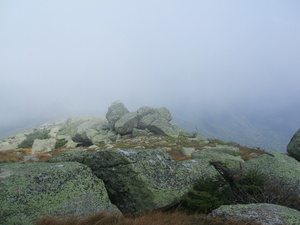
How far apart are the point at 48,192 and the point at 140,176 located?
10.3 feet

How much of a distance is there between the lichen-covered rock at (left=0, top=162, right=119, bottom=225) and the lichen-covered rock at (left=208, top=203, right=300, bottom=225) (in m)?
3.64

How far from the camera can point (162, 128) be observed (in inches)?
2212

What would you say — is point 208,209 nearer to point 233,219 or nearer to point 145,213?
point 233,219

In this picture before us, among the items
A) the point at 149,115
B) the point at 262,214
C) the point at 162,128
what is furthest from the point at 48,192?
the point at 149,115

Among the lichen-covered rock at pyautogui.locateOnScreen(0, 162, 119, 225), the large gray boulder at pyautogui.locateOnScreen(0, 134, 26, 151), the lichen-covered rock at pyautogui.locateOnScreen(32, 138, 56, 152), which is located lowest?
the large gray boulder at pyautogui.locateOnScreen(0, 134, 26, 151)

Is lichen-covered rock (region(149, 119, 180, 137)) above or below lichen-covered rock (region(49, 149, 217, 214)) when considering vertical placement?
below

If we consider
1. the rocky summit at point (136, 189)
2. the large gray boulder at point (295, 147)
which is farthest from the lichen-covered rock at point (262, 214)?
the large gray boulder at point (295, 147)

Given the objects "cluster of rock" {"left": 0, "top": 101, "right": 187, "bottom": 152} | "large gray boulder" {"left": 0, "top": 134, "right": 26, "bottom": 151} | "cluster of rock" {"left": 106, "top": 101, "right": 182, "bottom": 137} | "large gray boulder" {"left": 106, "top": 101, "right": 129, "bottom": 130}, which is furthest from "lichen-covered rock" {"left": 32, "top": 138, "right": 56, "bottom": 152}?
"large gray boulder" {"left": 106, "top": 101, "right": 129, "bottom": 130}

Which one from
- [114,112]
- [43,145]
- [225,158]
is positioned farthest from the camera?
[114,112]

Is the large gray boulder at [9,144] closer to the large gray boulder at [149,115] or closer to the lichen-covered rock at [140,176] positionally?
the large gray boulder at [149,115]

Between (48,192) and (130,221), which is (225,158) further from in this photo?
(48,192)

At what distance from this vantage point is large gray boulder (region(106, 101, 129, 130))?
6669 cm

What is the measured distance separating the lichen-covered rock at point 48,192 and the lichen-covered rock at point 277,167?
8000 millimetres

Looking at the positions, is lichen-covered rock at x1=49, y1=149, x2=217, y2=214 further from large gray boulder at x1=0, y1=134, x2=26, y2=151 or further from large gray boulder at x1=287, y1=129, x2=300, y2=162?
large gray boulder at x1=0, y1=134, x2=26, y2=151
